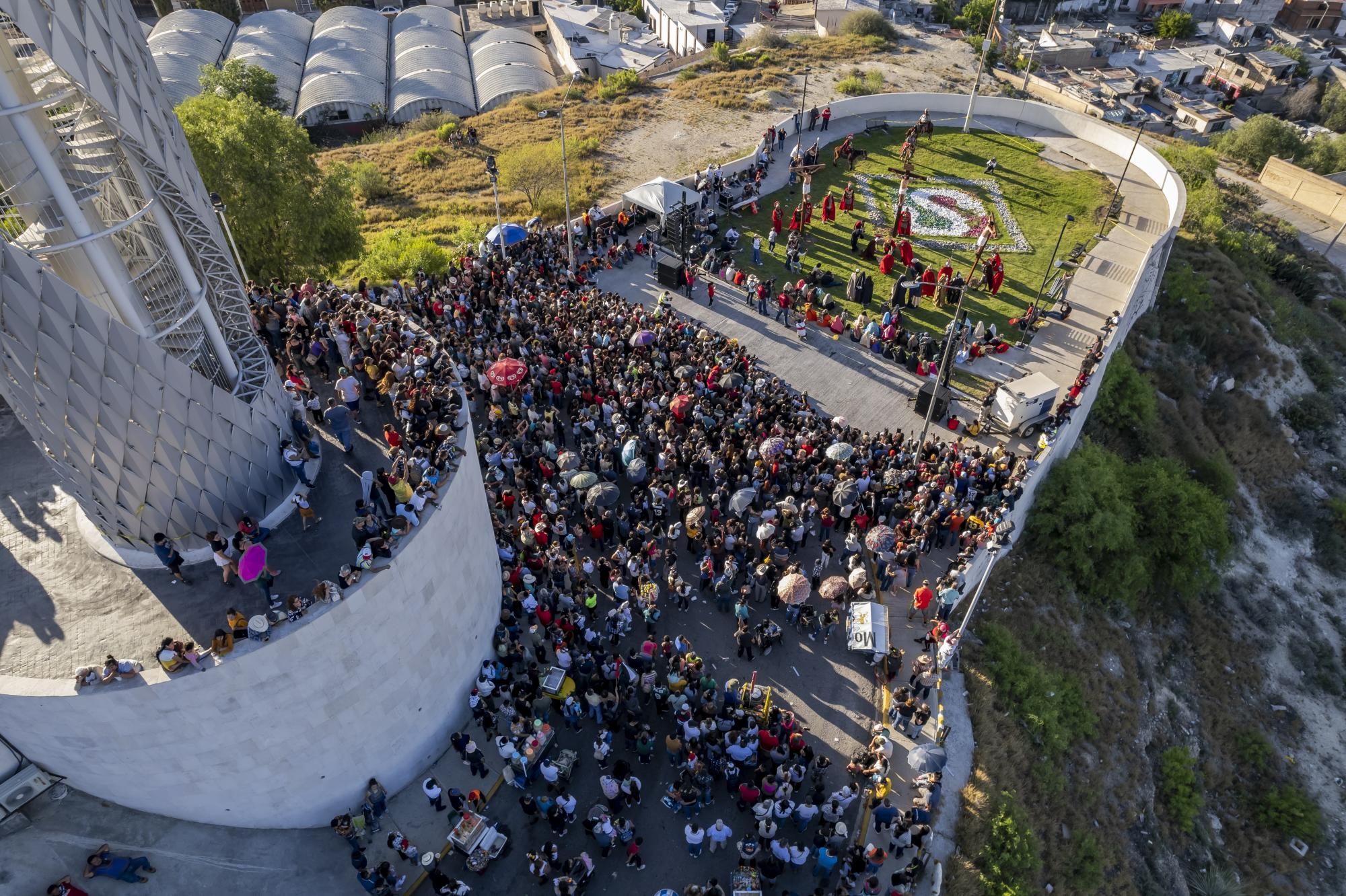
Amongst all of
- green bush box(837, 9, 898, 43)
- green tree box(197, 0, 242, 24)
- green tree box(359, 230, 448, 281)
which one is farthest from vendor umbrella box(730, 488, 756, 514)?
green tree box(197, 0, 242, 24)

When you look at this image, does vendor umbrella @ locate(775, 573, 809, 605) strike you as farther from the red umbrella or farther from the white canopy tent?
the white canopy tent

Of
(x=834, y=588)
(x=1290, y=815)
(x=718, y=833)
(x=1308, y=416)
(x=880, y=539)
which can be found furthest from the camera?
(x=1308, y=416)

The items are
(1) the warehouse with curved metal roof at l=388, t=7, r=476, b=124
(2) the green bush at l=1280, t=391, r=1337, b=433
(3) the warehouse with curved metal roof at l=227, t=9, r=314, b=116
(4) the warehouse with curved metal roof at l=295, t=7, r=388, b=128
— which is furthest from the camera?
(3) the warehouse with curved metal roof at l=227, t=9, r=314, b=116

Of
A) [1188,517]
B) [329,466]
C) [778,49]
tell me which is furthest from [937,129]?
[329,466]

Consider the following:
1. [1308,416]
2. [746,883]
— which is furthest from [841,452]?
[1308,416]

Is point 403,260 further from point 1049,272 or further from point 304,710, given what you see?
point 1049,272

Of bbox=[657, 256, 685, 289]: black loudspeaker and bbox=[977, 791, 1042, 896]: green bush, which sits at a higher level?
bbox=[657, 256, 685, 289]: black loudspeaker
